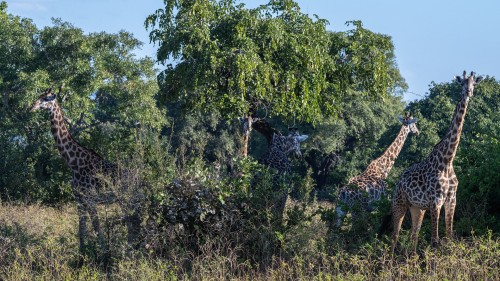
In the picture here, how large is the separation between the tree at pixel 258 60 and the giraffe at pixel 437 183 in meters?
5.01

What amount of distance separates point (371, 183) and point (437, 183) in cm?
426

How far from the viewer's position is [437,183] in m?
10.8

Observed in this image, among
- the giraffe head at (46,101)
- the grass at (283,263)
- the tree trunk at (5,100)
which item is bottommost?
the grass at (283,263)

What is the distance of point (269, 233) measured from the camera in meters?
11.7

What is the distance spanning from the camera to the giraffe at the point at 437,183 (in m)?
10.8

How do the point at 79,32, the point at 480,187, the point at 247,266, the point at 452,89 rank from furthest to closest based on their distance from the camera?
the point at 452,89 → the point at 79,32 → the point at 480,187 → the point at 247,266

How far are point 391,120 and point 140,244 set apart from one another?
24178 millimetres

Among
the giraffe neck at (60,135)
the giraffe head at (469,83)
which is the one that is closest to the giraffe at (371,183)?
the giraffe head at (469,83)

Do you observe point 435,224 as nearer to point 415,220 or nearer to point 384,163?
point 415,220

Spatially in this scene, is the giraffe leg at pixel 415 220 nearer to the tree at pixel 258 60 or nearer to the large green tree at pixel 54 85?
the tree at pixel 258 60

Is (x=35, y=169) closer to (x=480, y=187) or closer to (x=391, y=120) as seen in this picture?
(x=480, y=187)

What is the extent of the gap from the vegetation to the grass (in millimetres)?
35

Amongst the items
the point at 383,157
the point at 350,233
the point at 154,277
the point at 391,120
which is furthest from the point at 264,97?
the point at 391,120

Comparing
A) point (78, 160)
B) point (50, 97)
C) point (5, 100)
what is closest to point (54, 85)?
point (5, 100)
